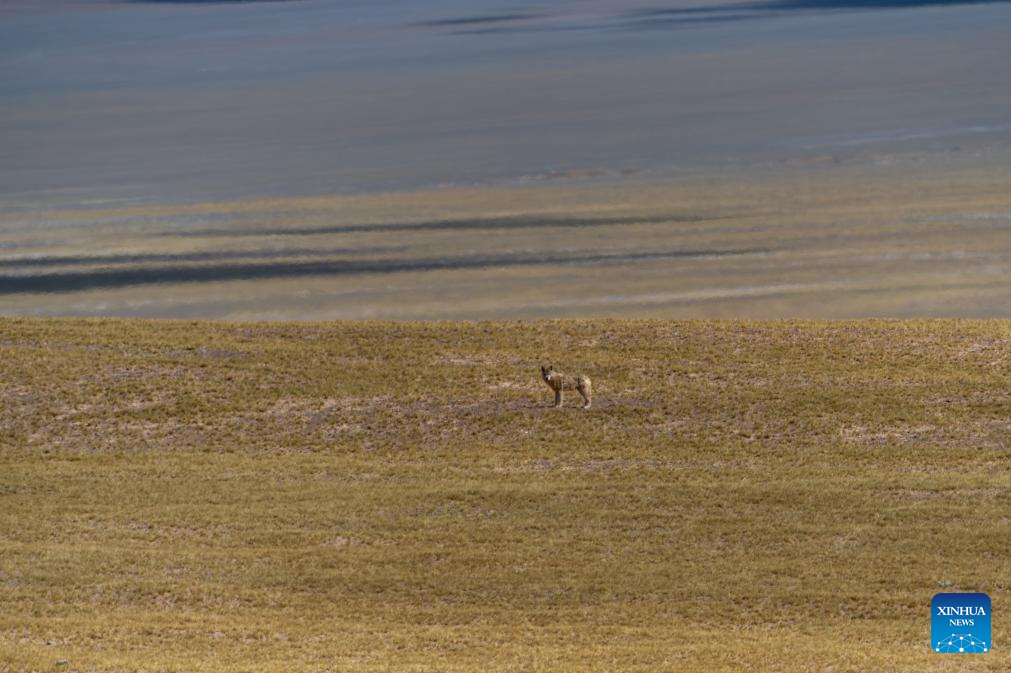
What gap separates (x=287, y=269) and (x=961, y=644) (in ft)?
133

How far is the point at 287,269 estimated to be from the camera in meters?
54.9

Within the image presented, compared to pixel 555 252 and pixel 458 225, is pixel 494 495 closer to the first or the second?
pixel 555 252

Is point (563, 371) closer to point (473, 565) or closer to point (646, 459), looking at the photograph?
point (646, 459)

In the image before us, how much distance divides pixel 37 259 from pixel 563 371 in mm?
33142

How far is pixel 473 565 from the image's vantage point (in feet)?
70.1

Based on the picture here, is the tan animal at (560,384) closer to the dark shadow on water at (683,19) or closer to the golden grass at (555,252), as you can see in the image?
the golden grass at (555,252)

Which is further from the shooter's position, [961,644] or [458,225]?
[458,225]

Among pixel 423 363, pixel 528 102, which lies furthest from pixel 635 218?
A: pixel 528 102

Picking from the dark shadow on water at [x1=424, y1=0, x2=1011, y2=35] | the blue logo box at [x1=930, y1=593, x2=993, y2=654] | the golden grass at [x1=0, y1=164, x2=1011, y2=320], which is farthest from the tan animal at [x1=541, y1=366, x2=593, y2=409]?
the dark shadow on water at [x1=424, y1=0, x2=1011, y2=35]

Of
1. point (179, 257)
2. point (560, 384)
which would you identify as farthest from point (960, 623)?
point (179, 257)

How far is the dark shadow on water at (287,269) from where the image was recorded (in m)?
53.1

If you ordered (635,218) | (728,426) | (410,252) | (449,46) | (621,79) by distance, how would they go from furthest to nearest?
(449,46)
(621,79)
(635,218)
(410,252)
(728,426)

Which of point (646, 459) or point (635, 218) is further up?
point (635, 218)

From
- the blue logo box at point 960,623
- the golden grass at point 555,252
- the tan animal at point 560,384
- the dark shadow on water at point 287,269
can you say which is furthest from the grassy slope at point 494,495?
the dark shadow on water at point 287,269
